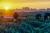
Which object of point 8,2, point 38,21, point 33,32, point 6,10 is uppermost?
point 8,2

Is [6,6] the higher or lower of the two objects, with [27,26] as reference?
higher

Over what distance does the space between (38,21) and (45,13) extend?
13cm

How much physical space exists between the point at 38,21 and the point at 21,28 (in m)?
0.23

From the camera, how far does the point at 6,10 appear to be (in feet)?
3.82

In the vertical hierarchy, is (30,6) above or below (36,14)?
above

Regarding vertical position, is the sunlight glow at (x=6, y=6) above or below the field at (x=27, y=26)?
above

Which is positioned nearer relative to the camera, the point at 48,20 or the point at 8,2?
the point at 48,20

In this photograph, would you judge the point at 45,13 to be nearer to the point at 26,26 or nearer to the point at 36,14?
the point at 36,14

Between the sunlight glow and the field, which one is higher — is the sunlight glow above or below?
above

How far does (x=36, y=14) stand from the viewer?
1.12 metres

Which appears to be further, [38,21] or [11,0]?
[11,0]

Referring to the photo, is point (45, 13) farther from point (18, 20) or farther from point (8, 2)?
point (8, 2)

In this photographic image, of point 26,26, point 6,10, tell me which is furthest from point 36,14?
point 6,10

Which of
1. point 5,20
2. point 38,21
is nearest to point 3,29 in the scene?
point 5,20
